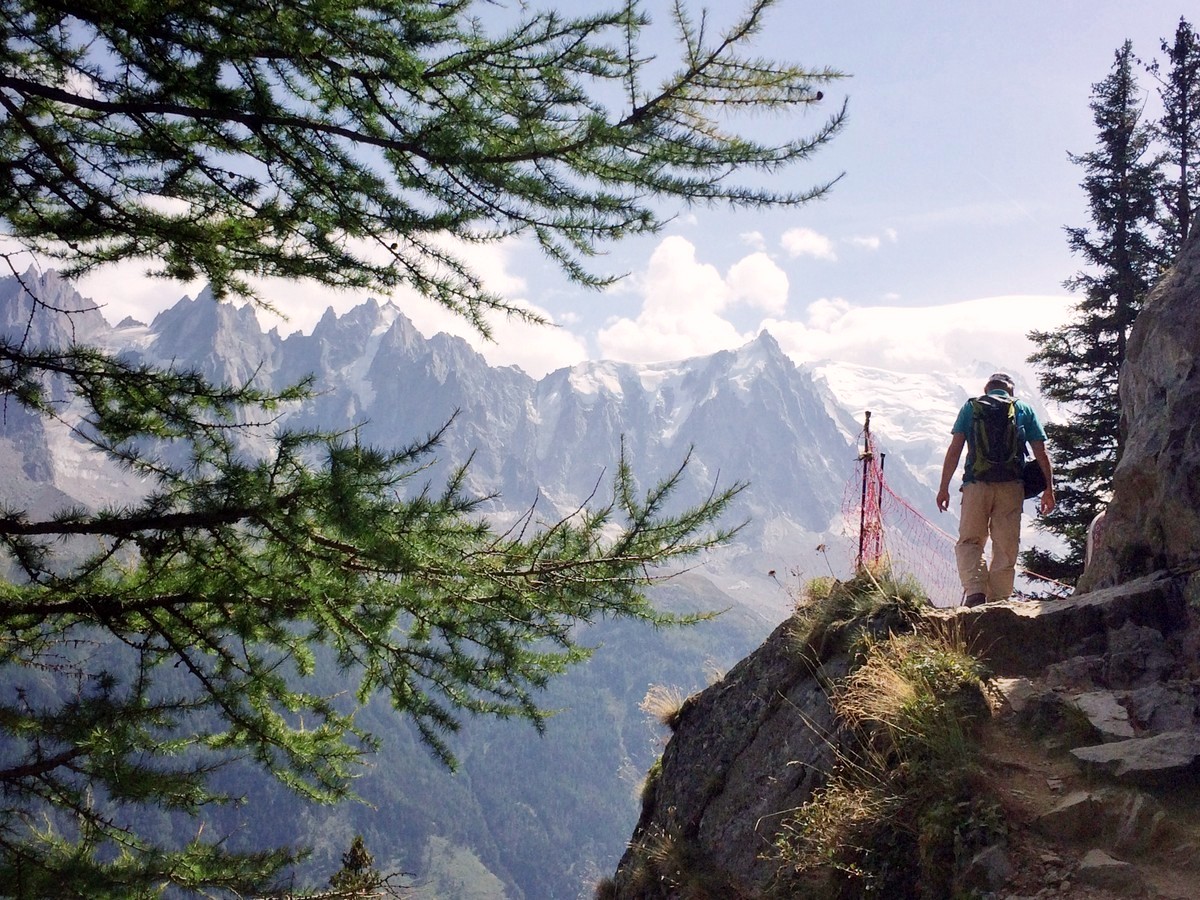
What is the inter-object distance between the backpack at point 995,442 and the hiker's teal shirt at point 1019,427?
0.18ft

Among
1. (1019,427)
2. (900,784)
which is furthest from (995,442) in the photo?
(900,784)

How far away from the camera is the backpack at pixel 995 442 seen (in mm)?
7441

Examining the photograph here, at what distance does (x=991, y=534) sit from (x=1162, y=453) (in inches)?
66.7

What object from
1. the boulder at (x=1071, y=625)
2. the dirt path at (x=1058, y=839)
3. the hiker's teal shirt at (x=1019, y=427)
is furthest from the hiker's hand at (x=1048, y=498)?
the dirt path at (x=1058, y=839)

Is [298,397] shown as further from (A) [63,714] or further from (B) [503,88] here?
(A) [63,714]

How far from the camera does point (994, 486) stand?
755 cm

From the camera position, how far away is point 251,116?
12.0 feet

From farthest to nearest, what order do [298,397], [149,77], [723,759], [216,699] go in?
[723,759]
[216,699]
[298,397]
[149,77]

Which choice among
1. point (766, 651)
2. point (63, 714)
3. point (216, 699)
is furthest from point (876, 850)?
point (63, 714)

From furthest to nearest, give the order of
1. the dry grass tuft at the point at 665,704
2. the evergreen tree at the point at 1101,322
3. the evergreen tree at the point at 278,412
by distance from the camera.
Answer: the evergreen tree at the point at 1101,322, the dry grass tuft at the point at 665,704, the evergreen tree at the point at 278,412

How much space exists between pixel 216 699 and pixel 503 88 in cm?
388

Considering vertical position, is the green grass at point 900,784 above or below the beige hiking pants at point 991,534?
below

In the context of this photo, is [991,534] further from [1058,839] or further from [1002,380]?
[1058,839]

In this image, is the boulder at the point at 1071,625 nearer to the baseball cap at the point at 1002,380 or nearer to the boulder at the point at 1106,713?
the boulder at the point at 1106,713
